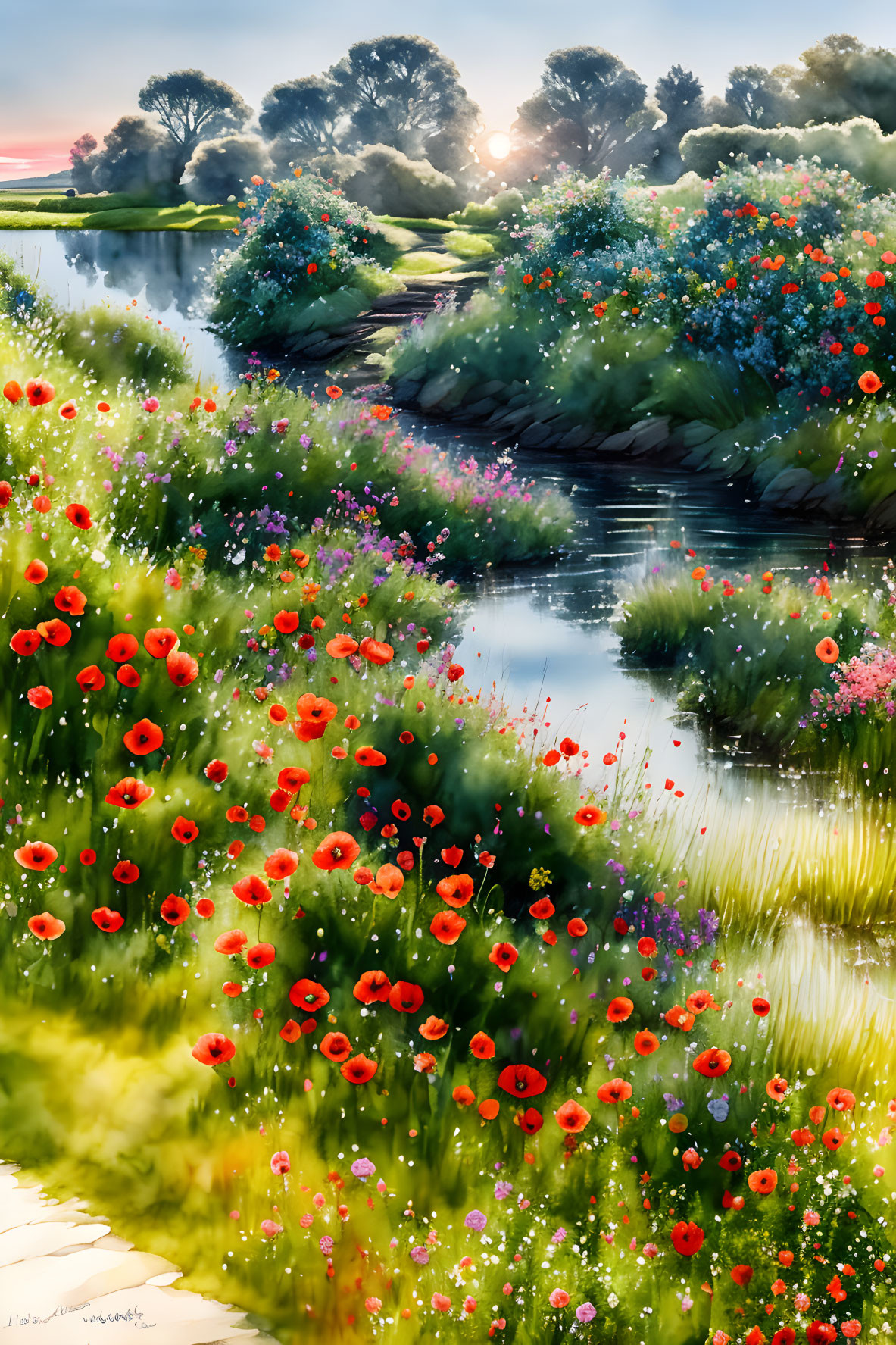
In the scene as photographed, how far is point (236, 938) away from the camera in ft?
9.39

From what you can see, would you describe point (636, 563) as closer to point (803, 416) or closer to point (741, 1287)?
point (803, 416)

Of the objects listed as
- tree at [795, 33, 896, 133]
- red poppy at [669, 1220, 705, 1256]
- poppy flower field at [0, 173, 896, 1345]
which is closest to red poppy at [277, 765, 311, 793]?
poppy flower field at [0, 173, 896, 1345]

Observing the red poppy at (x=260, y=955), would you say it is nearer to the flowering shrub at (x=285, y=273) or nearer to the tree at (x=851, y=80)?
the flowering shrub at (x=285, y=273)

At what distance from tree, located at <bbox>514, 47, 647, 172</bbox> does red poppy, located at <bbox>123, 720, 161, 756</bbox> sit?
135ft

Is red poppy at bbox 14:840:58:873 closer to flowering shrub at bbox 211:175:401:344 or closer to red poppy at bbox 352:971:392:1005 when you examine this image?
red poppy at bbox 352:971:392:1005

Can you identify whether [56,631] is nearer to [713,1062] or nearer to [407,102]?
[713,1062]

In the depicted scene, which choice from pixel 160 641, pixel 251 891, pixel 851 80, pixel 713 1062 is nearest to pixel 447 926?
pixel 251 891

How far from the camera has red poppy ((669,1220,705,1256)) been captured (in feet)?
8.04

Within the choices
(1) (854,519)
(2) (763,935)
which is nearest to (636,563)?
(1) (854,519)

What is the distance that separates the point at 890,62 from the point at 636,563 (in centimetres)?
2479

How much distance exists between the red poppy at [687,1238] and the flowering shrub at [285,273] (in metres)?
22.0

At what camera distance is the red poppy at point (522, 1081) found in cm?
275

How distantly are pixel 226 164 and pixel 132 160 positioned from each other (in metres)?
5.56

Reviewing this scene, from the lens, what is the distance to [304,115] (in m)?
38.1
